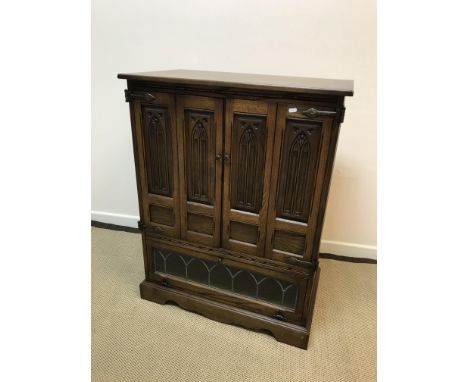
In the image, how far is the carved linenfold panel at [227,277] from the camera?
150 centimetres

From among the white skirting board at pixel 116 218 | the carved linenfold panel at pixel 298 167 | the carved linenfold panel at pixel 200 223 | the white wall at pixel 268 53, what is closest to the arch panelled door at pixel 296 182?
the carved linenfold panel at pixel 298 167

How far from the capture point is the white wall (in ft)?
5.47

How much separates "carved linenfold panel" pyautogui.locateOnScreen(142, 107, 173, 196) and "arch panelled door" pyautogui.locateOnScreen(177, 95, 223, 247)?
69 millimetres

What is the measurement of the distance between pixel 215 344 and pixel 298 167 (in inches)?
38.2

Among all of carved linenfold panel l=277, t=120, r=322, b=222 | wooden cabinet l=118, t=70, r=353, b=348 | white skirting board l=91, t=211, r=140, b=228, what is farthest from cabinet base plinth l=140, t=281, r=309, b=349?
white skirting board l=91, t=211, r=140, b=228

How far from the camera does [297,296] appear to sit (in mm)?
1459

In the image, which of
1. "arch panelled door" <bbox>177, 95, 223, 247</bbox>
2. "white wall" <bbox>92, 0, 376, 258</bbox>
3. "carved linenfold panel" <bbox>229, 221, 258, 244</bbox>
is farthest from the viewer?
"white wall" <bbox>92, 0, 376, 258</bbox>

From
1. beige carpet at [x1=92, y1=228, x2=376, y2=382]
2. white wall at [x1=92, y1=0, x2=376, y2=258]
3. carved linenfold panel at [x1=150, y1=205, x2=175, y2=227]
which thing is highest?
white wall at [x1=92, y1=0, x2=376, y2=258]

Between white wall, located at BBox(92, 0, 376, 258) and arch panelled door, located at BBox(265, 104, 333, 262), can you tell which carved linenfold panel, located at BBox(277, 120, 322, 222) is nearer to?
arch panelled door, located at BBox(265, 104, 333, 262)

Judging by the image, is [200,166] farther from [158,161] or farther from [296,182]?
[296,182]

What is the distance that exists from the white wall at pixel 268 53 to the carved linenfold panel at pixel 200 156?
688 millimetres

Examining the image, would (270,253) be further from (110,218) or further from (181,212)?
(110,218)

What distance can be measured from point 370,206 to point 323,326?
85 cm

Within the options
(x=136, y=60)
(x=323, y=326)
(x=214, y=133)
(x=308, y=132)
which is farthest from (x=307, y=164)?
(x=136, y=60)
